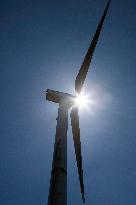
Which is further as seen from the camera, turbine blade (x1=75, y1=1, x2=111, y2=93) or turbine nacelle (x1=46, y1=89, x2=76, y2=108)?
turbine blade (x1=75, y1=1, x2=111, y2=93)

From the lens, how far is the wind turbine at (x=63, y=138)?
50.3 ft

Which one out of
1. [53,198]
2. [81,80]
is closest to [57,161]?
[53,198]

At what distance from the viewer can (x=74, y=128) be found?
24.5 metres

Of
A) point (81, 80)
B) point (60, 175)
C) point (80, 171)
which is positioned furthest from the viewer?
point (81, 80)

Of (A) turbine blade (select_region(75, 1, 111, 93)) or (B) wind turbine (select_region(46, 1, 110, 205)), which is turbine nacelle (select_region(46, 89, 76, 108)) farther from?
(A) turbine blade (select_region(75, 1, 111, 93))

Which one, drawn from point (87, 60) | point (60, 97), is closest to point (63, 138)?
point (60, 97)

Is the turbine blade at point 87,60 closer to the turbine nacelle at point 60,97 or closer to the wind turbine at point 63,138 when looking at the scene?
the wind turbine at point 63,138

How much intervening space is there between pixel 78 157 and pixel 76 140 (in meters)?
1.57

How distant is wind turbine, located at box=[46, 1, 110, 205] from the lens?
15.3m

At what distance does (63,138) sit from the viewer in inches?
743

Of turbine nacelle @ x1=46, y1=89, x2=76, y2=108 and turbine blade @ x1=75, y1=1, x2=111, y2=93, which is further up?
turbine blade @ x1=75, y1=1, x2=111, y2=93

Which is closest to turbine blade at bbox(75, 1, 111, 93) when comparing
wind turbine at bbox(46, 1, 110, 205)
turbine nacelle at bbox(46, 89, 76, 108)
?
wind turbine at bbox(46, 1, 110, 205)

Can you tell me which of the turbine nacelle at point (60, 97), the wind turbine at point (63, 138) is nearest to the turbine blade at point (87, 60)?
the wind turbine at point (63, 138)

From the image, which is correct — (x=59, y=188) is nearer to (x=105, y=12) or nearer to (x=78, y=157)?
(x=78, y=157)
